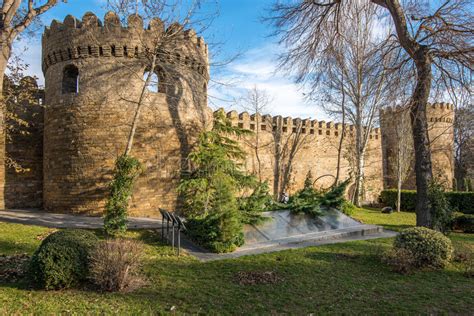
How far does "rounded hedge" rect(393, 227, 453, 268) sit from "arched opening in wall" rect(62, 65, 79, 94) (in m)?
12.1

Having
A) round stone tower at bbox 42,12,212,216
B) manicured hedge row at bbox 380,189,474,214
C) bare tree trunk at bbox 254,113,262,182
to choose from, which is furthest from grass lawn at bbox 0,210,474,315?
bare tree trunk at bbox 254,113,262,182

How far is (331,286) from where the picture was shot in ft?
18.9

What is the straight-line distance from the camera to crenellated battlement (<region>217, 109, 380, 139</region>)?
62.7 feet

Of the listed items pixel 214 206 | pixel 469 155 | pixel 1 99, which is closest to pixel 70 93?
pixel 1 99

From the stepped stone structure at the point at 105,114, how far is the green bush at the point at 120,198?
8.96 feet

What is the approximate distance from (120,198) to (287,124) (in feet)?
45.1

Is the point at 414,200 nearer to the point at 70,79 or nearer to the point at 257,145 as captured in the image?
the point at 257,145

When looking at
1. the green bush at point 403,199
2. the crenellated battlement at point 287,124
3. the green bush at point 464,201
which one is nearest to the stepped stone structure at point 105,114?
the crenellated battlement at point 287,124

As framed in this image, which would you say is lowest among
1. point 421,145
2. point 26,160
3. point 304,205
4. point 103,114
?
point 304,205

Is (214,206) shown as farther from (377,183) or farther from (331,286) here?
(377,183)

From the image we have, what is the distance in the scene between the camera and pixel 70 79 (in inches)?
523

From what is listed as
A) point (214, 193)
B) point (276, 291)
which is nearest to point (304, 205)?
point (214, 193)

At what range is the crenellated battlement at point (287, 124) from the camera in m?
19.1

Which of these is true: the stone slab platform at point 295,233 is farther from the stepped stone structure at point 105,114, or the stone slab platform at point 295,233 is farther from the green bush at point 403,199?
the green bush at point 403,199
